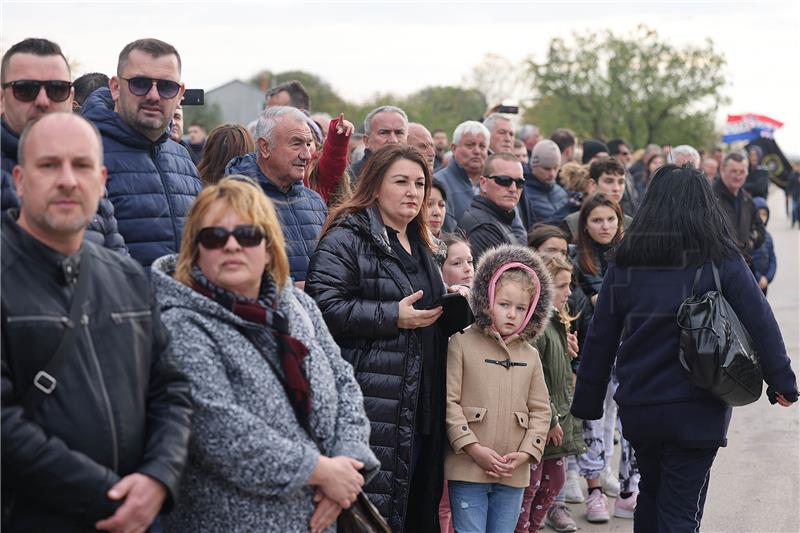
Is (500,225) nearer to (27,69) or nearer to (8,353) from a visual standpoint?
(27,69)

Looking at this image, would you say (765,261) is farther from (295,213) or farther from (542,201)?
(295,213)

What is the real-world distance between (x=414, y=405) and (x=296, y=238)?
3.82ft

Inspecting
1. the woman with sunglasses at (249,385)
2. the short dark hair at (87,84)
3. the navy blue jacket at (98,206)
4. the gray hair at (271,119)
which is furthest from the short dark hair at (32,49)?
the short dark hair at (87,84)

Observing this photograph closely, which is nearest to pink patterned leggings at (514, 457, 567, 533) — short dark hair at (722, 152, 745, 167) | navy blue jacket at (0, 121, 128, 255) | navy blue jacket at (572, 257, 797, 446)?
navy blue jacket at (572, 257, 797, 446)

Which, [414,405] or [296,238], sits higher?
[296,238]

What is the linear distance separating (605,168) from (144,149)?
4937 millimetres

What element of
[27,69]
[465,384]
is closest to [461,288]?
[465,384]

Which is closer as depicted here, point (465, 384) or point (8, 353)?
point (8, 353)

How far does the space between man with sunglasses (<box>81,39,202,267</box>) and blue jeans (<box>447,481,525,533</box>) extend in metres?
1.84

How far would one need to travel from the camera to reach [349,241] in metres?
4.86

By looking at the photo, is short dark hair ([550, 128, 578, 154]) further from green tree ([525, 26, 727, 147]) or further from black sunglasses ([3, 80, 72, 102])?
green tree ([525, 26, 727, 147])

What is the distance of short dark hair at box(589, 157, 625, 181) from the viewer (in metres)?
8.67

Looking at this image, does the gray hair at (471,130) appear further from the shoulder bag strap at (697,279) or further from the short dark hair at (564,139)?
the short dark hair at (564,139)

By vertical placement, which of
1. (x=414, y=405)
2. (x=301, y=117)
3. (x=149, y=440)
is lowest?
(x=414, y=405)
